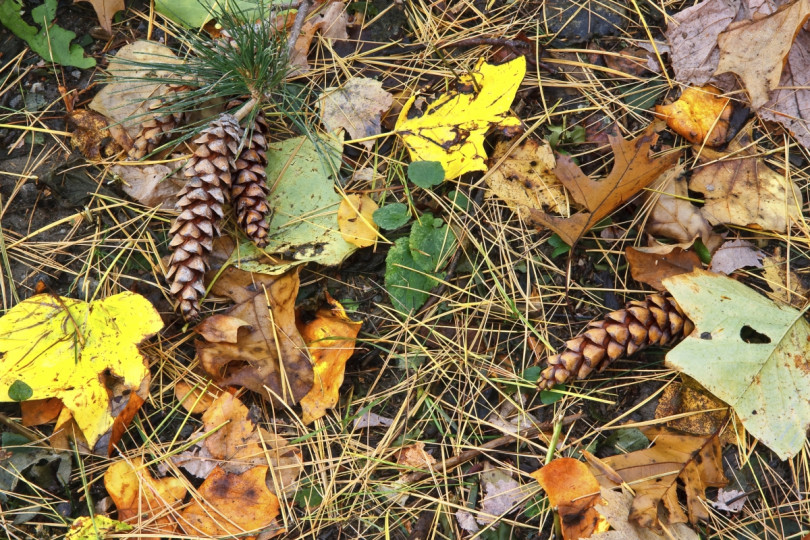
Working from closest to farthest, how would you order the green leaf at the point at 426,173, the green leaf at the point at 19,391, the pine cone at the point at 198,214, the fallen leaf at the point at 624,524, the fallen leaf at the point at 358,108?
the fallen leaf at the point at 624,524 → the green leaf at the point at 19,391 → the pine cone at the point at 198,214 → the green leaf at the point at 426,173 → the fallen leaf at the point at 358,108

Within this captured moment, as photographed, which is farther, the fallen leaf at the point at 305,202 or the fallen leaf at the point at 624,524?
the fallen leaf at the point at 305,202

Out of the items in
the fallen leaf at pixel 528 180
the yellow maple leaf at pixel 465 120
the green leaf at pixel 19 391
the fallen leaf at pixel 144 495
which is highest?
the yellow maple leaf at pixel 465 120

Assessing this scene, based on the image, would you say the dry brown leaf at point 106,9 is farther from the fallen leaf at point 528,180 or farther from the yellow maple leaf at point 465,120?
the fallen leaf at point 528,180

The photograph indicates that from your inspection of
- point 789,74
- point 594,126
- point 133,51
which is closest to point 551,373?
point 594,126

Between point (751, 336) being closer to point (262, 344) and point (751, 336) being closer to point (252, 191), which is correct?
point (262, 344)

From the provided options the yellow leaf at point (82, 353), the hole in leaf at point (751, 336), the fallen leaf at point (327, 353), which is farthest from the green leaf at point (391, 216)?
the hole in leaf at point (751, 336)

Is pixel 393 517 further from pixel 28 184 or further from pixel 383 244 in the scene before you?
pixel 28 184

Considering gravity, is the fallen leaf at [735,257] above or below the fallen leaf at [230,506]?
above
